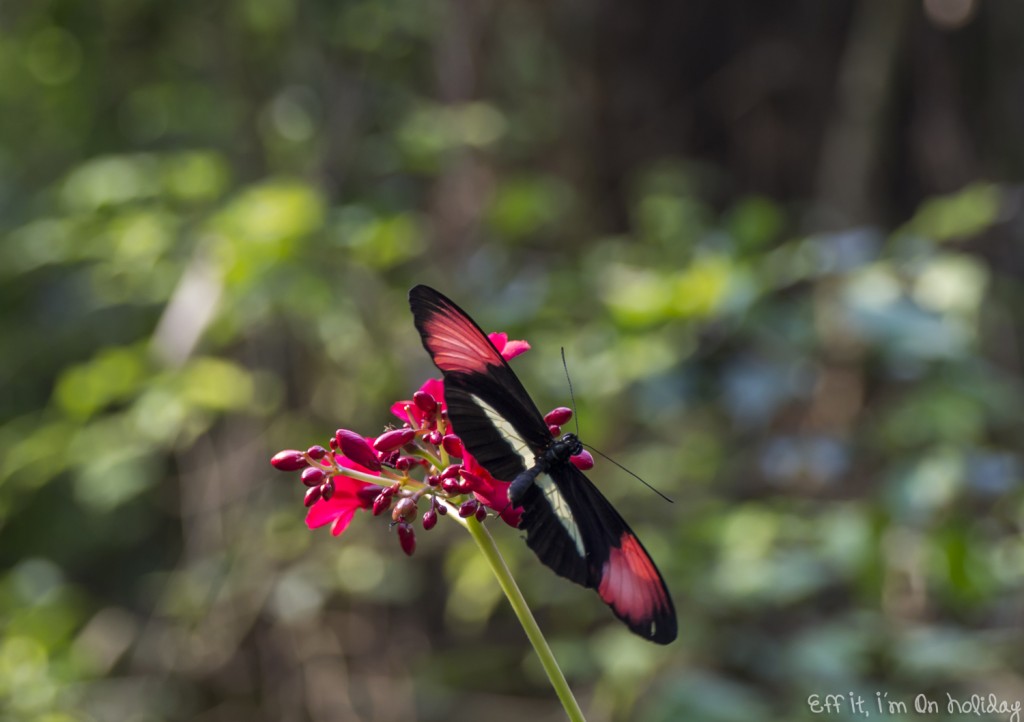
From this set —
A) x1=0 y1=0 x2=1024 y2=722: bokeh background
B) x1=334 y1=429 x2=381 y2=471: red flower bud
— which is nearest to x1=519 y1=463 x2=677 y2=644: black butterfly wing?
x1=334 y1=429 x2=381 y2=471: red flower bud

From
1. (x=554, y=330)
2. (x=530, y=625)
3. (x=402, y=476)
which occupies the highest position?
(x=554, y=330)

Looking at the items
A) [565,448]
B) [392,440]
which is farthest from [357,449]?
[565,448]

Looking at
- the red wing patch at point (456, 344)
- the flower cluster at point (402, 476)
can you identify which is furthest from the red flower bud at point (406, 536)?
the red wing patch at point (456, 344)

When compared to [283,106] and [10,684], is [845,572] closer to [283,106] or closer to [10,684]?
[10,684]

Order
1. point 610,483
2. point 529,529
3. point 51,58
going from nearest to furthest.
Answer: point 529,529 → point 610,483 → point 51,58

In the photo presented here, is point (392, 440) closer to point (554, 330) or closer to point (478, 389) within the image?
point (478, 389)

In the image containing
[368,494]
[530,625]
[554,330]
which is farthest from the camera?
[554,330]

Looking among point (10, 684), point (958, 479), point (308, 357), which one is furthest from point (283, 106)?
point (958, 479)

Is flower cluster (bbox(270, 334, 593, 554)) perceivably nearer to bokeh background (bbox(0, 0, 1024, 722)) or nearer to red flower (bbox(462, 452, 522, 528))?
red flower (bbox(462, 452, 522, 528))
